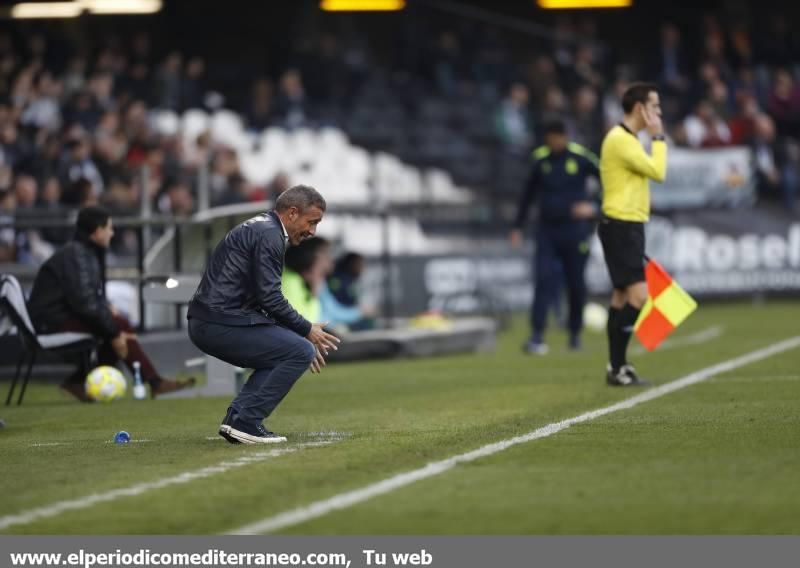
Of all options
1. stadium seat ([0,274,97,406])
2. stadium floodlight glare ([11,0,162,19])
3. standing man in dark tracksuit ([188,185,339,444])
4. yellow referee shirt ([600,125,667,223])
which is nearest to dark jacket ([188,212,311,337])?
standing man in dark tracksuit ([188,185,339,444])

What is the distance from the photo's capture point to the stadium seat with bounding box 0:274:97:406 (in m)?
12.8

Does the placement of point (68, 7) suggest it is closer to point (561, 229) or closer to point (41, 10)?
point (41, 10)

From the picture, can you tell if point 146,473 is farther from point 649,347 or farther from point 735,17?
point 735,17

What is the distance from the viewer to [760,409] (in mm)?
10906

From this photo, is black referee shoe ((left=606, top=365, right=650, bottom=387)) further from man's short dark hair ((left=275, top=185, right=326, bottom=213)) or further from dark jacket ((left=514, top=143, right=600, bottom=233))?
dark jacket ((left=514, top=143, right=600, bottom=233))

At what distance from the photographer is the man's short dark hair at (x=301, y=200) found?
31.0ft

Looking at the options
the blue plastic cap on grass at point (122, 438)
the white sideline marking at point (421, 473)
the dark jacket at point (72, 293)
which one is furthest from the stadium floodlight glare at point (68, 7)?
the blue plastic cap on grass at point (122, 438)

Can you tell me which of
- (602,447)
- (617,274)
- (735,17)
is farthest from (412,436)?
(735,17)

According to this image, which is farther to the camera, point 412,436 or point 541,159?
point 541,159

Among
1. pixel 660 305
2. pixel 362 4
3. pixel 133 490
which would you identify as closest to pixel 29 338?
pixel 660 305

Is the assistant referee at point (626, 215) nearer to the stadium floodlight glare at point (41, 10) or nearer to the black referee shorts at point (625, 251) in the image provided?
the black referee shorts at point (625, 251)

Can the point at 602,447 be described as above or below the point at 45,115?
below

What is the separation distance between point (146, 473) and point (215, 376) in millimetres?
4977

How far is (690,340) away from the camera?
1886 cm
